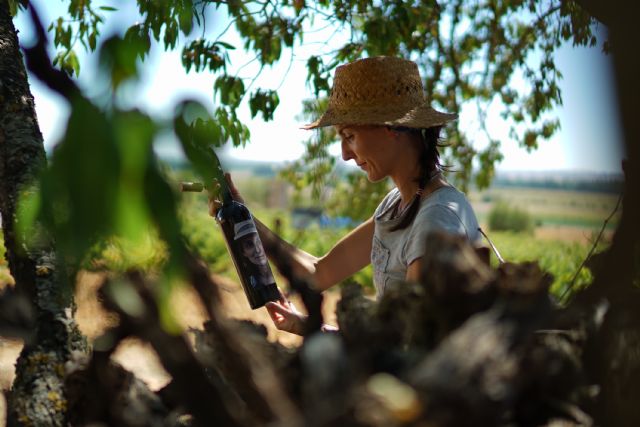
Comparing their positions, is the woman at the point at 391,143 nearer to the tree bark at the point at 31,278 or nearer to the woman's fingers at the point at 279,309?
the woman's fingers at the point at 279,309

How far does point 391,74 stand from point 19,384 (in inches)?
67.4

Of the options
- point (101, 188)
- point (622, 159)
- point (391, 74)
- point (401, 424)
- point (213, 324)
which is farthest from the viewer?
point (391, 74)

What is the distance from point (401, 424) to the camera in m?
0.87

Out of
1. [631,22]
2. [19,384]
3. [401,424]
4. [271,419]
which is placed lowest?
[19,384]

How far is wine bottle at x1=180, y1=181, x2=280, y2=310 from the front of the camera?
2213 millimetres

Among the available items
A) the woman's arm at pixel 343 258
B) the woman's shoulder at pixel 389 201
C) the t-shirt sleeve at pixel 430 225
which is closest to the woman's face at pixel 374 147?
the woman's shoulder at pixel 389 201

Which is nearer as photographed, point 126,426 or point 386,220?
point 126,426

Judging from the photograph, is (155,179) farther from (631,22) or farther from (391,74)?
(391,74)

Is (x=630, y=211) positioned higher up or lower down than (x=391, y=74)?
lower down

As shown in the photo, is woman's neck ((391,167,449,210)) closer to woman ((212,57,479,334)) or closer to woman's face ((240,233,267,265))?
woman ((212,57,479,334))

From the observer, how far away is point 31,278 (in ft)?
5.33

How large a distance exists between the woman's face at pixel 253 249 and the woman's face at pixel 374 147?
1.98ft

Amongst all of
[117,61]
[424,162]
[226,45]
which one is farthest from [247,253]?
[226,45]

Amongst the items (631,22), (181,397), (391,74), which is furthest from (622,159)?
(391,74)
